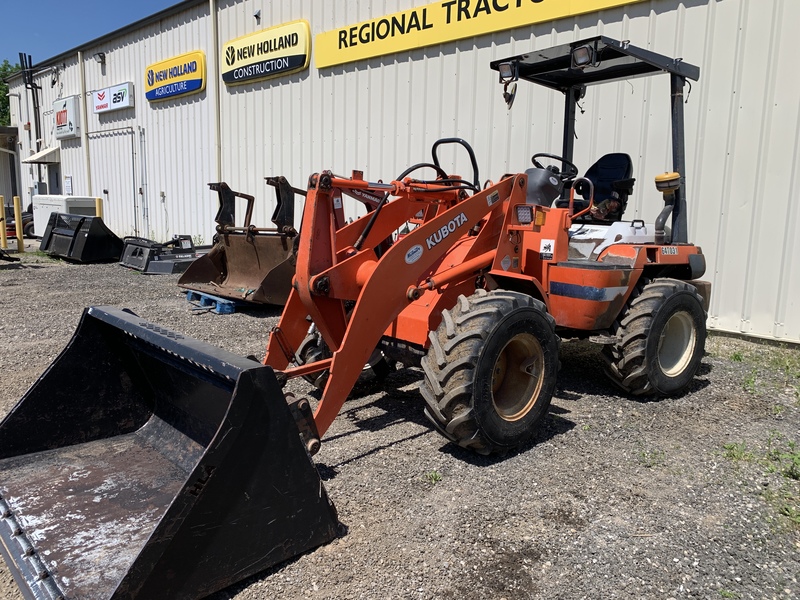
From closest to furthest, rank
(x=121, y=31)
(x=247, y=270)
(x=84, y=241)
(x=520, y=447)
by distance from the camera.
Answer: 1. (x=520, y=447)
2. (x=247, y=270)
3. (x=84, y=241)
4. (x=121, y=31)

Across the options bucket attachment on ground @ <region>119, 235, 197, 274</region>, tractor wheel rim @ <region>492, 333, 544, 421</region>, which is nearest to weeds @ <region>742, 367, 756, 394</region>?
tractor wheel rim @ <region>492, 333, 544, 421</region>

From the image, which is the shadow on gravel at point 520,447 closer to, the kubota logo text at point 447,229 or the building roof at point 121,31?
the kubota logo text at point 447,229

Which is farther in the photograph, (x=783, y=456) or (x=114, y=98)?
(x=114, y=98)

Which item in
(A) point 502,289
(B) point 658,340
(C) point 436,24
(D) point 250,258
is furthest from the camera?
(C) point 436,24

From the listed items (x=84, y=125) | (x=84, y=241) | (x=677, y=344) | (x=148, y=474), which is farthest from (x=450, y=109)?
(x=84, y=125)

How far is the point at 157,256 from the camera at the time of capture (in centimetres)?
1230

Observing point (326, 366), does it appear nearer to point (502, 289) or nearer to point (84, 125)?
point (502, 289)

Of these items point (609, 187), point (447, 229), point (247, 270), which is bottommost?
point (247, 270)

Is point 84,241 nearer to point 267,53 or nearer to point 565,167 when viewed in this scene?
point 267,53

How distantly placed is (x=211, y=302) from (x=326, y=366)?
5.76 metres

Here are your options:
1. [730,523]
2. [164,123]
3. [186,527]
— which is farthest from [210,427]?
[164,123]

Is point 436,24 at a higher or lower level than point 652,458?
higher

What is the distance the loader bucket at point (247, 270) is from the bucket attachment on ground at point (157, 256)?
288 cm

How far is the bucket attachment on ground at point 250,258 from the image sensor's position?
801cm
